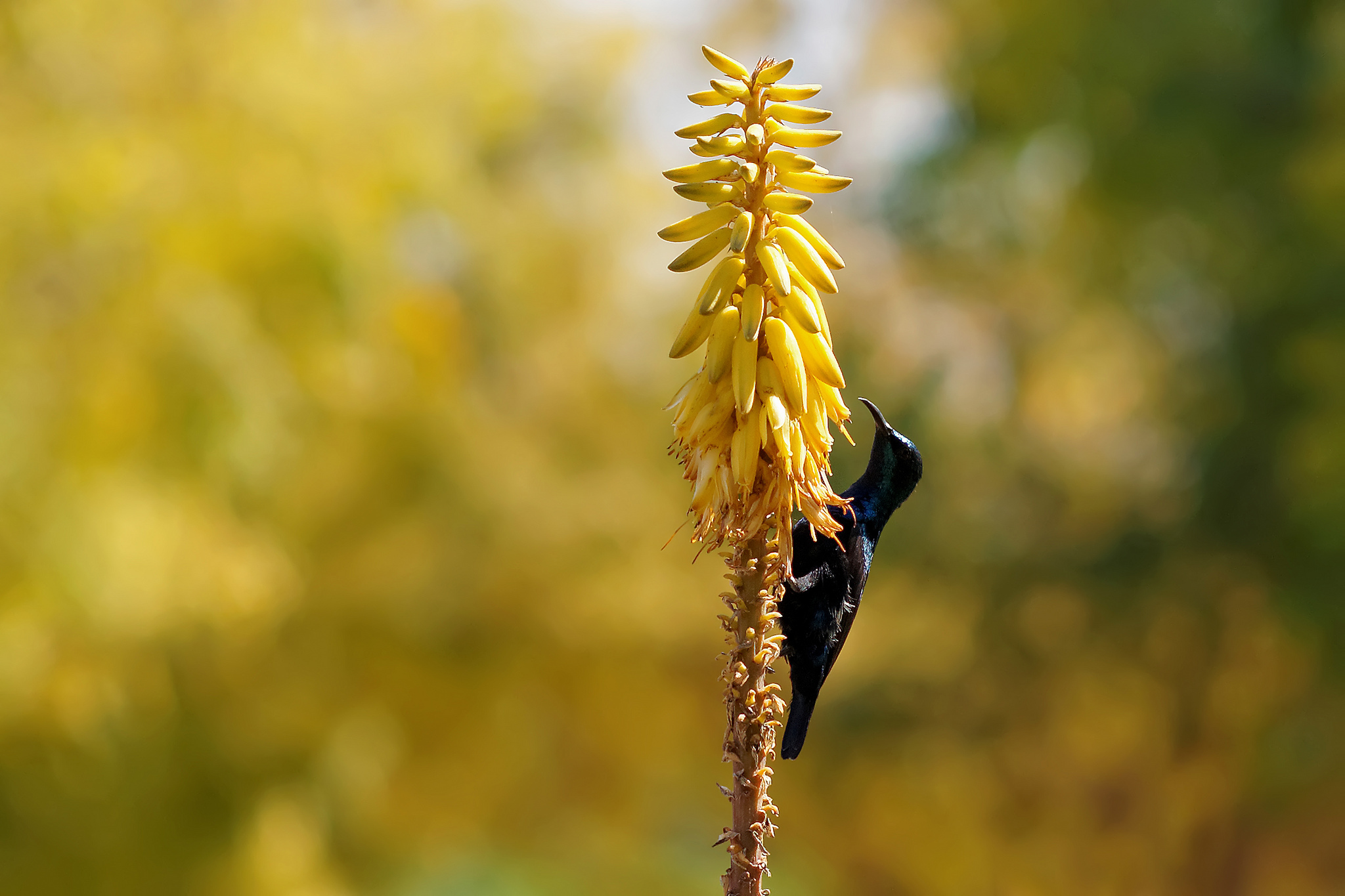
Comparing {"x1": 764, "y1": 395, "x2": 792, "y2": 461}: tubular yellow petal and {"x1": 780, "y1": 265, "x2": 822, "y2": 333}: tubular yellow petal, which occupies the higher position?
{"x1": 780, "y1": 265, "x2": 822, "y2": 333}: tubular yellow petal

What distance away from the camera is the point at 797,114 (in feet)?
2.45

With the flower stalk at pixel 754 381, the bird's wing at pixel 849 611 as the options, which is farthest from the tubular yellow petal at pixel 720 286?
the bird's wing at pixel 849 611

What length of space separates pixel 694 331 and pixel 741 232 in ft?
0.25

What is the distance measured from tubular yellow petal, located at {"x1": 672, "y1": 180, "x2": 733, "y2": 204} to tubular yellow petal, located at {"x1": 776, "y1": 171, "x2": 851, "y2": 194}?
0.13 feet

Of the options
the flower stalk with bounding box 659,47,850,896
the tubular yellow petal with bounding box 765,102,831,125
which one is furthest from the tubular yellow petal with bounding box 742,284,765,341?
the tubular yellow petal with bounding box 765,102,831,125

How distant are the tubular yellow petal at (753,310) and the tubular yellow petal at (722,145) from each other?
0.31 ft

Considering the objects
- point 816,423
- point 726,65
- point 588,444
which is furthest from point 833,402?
point 588,444

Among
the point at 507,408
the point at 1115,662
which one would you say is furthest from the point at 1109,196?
the point at 507,408

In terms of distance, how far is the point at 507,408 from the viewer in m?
8.23

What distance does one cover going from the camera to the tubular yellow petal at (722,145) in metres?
0.73

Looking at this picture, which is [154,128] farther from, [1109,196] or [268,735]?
[1109,196]

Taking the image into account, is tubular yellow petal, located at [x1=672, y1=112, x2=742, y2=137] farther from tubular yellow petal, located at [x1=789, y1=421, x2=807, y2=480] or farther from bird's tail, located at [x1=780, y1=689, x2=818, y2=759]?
bird's tail, located at [x1=780, y1=689, x2=818, y2=759]

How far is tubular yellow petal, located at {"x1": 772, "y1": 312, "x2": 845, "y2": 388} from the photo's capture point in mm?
781

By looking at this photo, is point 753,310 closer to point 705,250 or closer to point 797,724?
point 705,250
